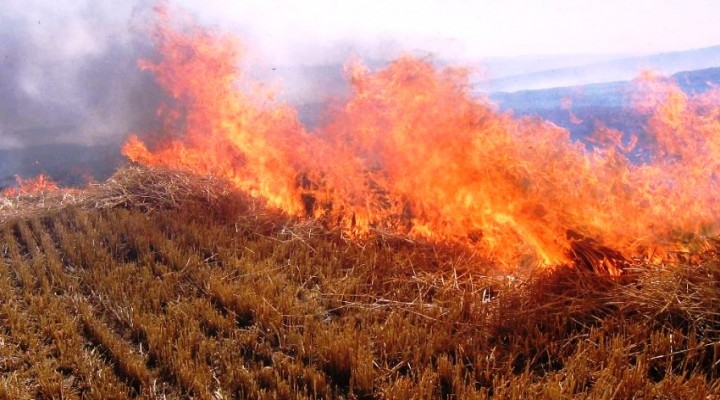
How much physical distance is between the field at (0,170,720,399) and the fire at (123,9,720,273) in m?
0.64

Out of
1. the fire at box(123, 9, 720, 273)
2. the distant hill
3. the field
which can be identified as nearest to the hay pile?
the fire at box(123, 9, 720, 273)

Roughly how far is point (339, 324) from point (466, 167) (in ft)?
9.47

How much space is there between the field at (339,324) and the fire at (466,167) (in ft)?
2.10

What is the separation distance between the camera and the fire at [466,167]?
4477 millimetres

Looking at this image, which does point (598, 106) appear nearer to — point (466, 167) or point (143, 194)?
point (466, 167)

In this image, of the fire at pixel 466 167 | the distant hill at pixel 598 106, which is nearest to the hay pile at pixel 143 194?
the fire at pixel 466 167

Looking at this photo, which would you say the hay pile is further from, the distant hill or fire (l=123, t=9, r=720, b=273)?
the distant hill

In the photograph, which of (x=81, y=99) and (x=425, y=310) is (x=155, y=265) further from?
(x=81, y=99)

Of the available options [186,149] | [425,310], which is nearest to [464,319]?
[425,310]

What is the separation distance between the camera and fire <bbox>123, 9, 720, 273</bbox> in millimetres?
4477

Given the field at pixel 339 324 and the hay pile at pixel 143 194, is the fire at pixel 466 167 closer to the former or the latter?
the field at pixel 339 324

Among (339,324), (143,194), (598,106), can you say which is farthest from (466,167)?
(598,106)

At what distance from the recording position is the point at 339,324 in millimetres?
3377

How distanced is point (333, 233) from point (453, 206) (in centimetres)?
147
